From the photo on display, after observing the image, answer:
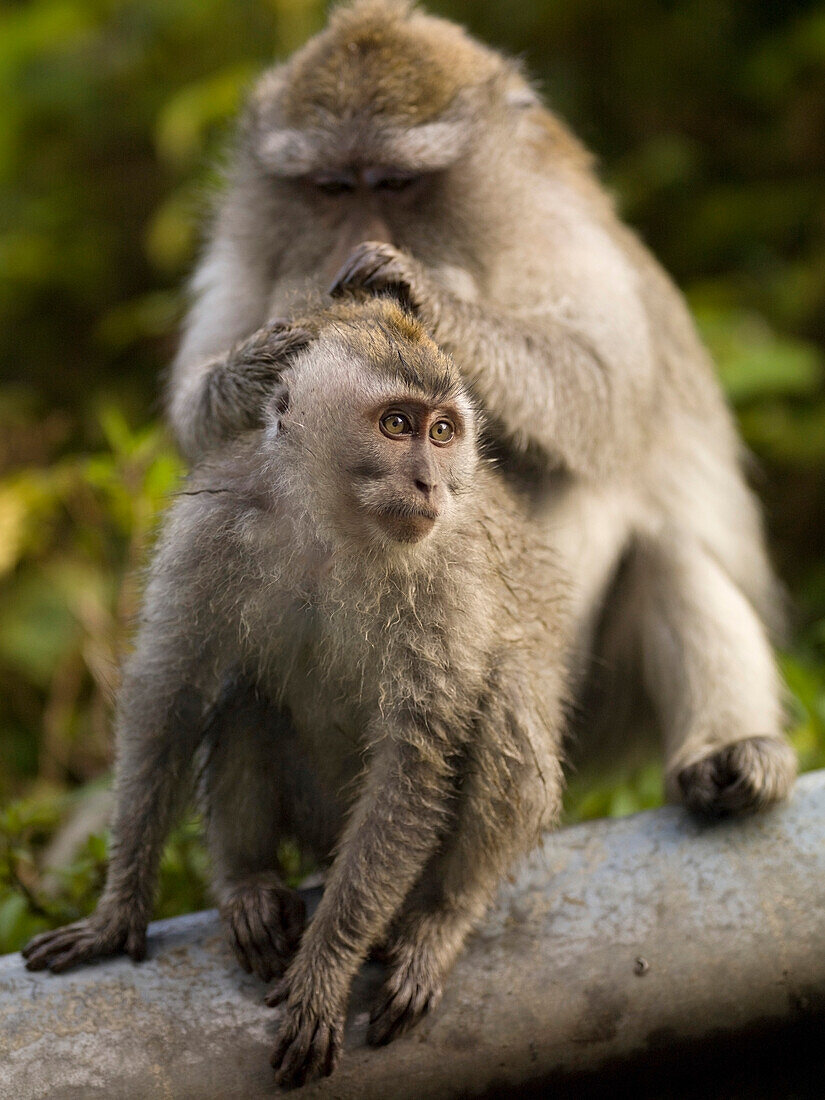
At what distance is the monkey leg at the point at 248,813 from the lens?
299 cm

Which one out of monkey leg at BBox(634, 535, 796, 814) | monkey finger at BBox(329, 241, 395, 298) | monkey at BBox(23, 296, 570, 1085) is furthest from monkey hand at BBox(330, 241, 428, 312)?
monkey leg at BBox(634, 535, 796, 814)

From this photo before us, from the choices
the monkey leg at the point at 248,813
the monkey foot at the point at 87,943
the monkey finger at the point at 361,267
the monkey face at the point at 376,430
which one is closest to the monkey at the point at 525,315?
the monkey finger at the point at 361,267

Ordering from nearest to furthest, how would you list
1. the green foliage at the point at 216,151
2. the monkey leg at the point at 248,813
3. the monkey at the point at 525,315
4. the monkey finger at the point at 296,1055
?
the monkey finger at the point at 296,1055
the monkey leg at the point at 248,813
the monkey at the point at 525,315
the green foliage at the point at 216,151

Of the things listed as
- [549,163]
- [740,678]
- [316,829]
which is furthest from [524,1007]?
[549,163]

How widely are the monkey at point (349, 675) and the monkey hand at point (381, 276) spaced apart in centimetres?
16

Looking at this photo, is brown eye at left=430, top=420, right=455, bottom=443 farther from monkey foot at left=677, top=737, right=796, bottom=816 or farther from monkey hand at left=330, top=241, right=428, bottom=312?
monkey foot at left=677, top=737, right=796, bottom=816

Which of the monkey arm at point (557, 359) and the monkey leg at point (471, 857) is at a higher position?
the monkey arm at point (557, 359)

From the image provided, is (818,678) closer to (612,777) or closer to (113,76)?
(612,777)

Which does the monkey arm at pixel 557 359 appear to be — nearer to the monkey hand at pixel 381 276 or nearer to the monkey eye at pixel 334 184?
the monkey hand at pixel 381 276

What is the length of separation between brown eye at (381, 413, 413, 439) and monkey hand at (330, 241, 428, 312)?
19.8 inches

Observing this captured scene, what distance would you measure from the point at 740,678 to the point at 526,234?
4.77 ft

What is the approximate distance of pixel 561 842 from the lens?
3.31m

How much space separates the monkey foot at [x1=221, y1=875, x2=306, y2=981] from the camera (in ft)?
9.51

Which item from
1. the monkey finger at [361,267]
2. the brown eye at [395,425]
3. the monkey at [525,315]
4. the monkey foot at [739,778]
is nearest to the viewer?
the brown eye at [395,425]
